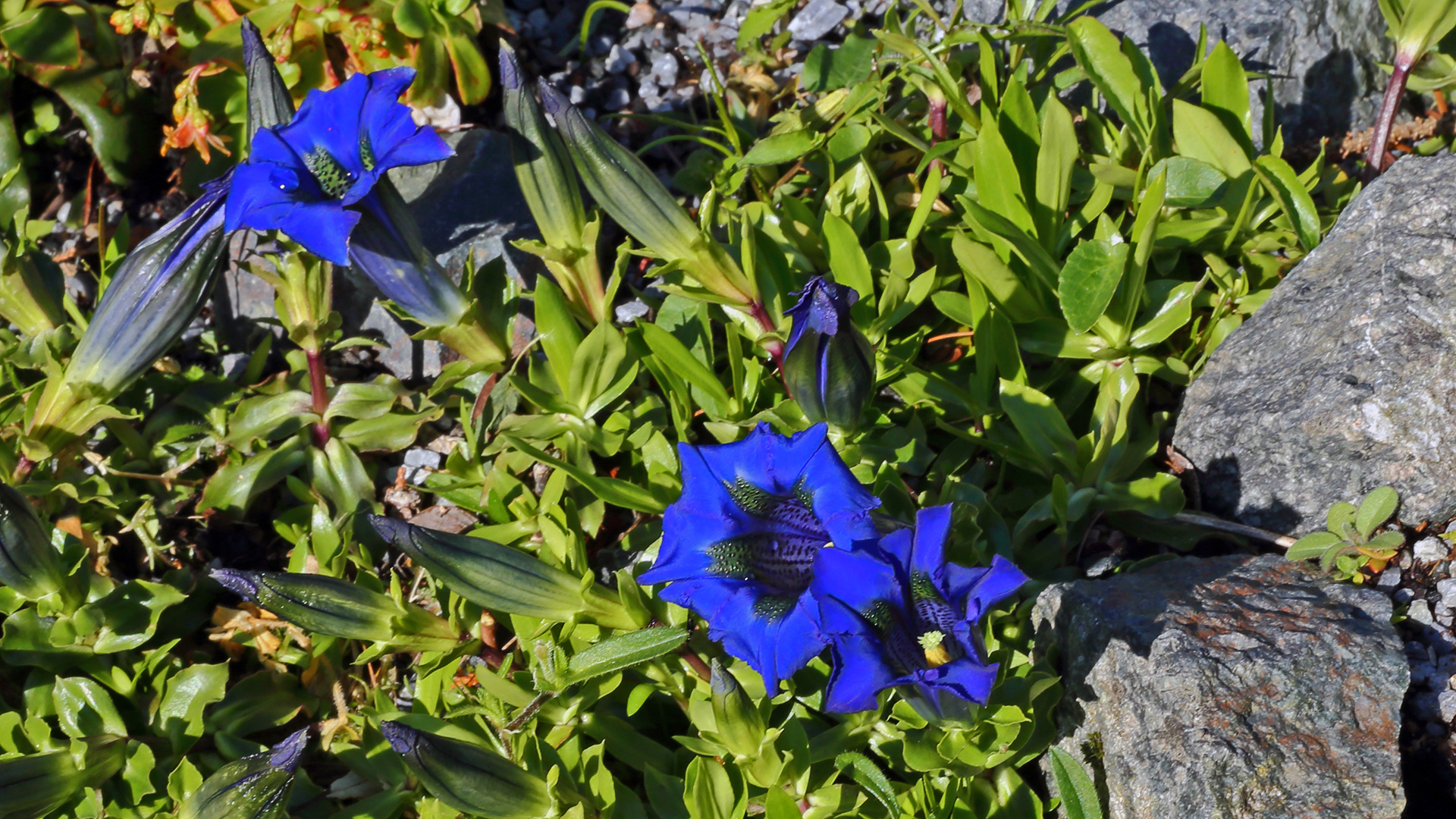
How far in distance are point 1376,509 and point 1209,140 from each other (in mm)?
964

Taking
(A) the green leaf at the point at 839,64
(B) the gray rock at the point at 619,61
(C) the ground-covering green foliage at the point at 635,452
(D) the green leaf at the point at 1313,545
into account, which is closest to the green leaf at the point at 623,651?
(C) the ground-covering green foliage at the point at 635,452

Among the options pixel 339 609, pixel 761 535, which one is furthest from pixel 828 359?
pixel 339 609

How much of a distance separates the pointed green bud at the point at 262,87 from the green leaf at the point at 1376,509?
2320 millimetres

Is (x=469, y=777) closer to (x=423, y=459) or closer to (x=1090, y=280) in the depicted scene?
(x=423, y=459)

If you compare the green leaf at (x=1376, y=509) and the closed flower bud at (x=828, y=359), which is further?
the green leaf at (x=1376, y=509)

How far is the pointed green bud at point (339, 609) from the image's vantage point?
2051 millimetres

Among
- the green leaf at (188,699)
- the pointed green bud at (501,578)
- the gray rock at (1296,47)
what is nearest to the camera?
the pointed green bud at (501,578)

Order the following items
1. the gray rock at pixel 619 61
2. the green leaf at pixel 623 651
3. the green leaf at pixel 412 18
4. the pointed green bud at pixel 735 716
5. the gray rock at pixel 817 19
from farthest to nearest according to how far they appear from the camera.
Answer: the gray rock at pixel 619 61, the gray rock at pixel 817 19, the green leaf at pixel 412 18, the green leaf at pixel 623 651, the pointed green bud at pixel 735 716

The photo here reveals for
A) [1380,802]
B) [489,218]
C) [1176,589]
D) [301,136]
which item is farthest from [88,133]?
[1380,802]

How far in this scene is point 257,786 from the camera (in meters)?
1.99

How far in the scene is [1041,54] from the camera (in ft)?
9.93

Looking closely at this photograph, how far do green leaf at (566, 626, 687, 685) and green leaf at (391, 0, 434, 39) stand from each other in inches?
74.4

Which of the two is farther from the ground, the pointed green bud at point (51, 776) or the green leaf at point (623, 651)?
the green leaf at point (623, 651)

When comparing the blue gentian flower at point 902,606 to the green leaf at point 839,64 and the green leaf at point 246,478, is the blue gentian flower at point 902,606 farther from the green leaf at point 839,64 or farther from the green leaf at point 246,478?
the green leaf at point 839,64
